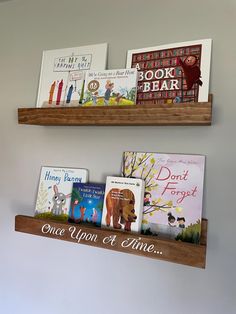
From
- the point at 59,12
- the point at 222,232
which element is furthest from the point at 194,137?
the point at 59,12

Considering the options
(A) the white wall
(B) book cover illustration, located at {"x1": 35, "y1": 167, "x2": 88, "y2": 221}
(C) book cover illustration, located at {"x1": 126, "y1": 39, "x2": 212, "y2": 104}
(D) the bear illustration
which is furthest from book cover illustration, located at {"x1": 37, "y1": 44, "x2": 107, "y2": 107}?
(D) the bear illustration

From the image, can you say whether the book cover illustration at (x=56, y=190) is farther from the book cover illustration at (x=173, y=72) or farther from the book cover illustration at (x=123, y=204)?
the book cover illustration at (x=173, y=72)

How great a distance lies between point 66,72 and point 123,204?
613 millimetres

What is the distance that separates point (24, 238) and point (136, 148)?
654mm

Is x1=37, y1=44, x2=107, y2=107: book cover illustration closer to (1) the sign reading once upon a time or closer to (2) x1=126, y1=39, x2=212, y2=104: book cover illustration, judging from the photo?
(2) x1=126, y1=39, x2=212, y2=104: book cover illustration

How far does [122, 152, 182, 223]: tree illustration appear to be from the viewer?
1.01m

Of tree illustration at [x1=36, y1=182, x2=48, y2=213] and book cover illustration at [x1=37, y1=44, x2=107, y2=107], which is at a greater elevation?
book cover illustration at [x1=37, y1=44, x2=107, y2=107]

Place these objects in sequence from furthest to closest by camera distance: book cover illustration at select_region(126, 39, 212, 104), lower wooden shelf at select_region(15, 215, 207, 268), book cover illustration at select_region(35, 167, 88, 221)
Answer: book cover illustration at select_region(35, 167, 88, 221), book cover illustration at select_region(126, 39, 212, 104), lower wooden shelf at select_region(15, 215, 207, 268)

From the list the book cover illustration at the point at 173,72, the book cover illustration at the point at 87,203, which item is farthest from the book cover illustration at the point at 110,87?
the book cover illustration at the point at 87,203

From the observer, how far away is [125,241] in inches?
37.6

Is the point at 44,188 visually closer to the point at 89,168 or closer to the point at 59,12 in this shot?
the point at 89,168

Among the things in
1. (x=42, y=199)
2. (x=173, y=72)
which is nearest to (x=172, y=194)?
(x=173, y=72)

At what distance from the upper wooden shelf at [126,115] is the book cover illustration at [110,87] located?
59mm

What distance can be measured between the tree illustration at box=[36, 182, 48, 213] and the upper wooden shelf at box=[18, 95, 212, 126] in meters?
0.29
